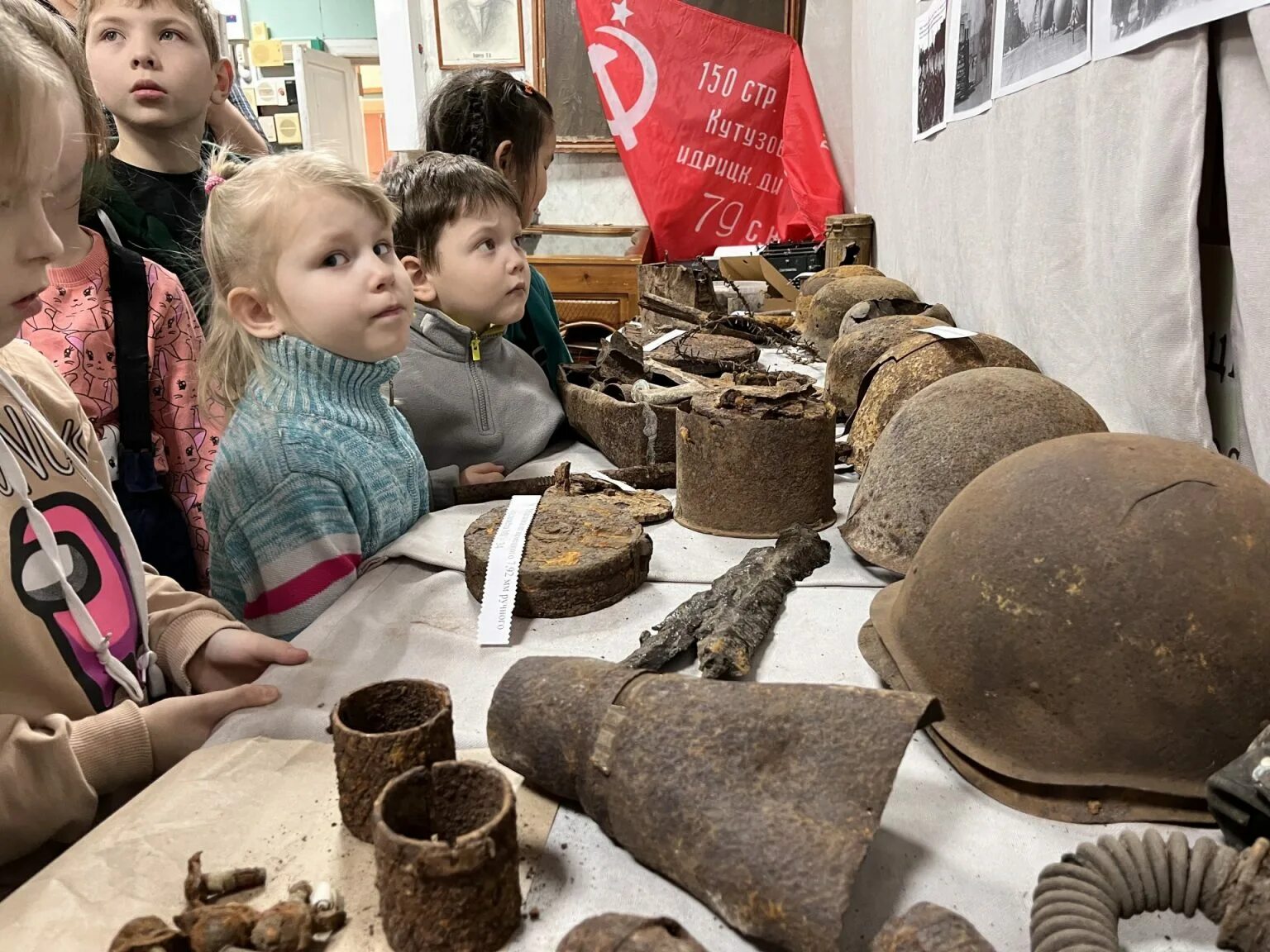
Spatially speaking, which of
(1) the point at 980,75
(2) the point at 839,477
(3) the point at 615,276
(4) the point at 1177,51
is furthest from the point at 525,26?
(4) the point at 1177,51

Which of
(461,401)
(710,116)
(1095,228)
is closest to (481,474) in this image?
(461,401)

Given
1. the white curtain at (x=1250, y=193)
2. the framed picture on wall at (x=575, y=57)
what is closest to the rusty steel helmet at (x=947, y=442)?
the white curtain at (x=1250, y=193)

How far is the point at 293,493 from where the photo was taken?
6.18 ft

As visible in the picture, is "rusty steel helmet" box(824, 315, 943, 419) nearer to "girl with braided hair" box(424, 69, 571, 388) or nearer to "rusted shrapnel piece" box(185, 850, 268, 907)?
"girl with braided hair" box(424, 69, 571, 388)

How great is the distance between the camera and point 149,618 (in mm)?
1673

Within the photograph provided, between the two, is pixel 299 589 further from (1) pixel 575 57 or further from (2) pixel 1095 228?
(1) pixel 575 57

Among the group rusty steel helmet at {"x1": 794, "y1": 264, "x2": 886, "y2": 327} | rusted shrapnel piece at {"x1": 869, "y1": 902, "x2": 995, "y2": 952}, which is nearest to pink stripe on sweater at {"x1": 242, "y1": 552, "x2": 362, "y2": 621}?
rusted shrapnel piece at {"x1": 869, "y1": 902, "x2": 995, "y2": 952}

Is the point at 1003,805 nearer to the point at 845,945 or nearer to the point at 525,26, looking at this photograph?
the point at 845,945

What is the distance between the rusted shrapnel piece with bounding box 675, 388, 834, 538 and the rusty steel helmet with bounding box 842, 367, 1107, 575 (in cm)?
18

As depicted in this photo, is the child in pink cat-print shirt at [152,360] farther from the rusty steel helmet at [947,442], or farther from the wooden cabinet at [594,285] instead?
the wooden cabinet at [594,285]

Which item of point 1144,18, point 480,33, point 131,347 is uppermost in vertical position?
point 480,33

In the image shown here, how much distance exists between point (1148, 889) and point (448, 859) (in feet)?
2.50

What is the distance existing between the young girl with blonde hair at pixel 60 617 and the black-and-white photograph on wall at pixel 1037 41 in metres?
2.16

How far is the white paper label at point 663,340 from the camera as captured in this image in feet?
12.1
